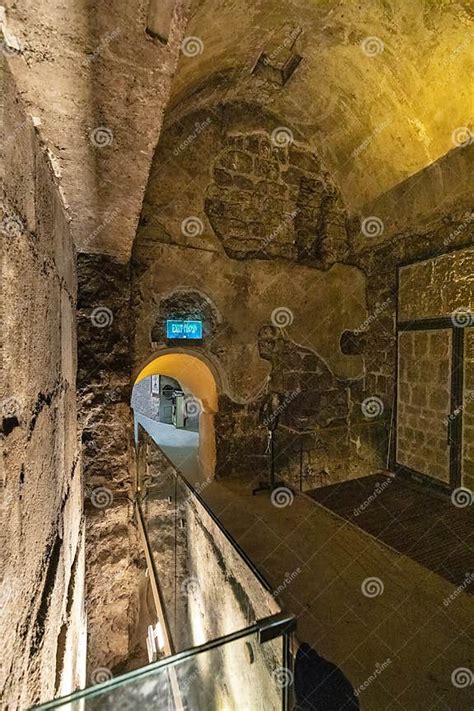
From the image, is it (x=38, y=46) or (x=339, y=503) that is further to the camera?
(x=339, y=503)

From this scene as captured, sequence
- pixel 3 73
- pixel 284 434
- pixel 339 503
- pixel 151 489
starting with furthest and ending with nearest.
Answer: pixel 284 434 < pixel 339 503 < pixel 151 489 < pixel 3 73

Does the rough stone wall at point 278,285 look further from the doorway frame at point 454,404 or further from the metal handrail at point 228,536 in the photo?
the metal handrail at point 228,536

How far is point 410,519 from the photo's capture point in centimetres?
→ 356

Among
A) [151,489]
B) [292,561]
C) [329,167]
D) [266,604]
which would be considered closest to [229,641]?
[266,604]

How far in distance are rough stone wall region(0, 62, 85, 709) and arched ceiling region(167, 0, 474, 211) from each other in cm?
274

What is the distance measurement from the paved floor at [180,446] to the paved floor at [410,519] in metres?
1.79

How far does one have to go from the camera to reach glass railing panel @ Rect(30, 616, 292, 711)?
3.32 ft

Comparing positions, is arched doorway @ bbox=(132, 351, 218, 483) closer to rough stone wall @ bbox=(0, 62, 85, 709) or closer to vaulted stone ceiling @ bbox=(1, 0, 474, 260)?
vaulted stone ceiling @ bbox=(1, 0, 474, 260)

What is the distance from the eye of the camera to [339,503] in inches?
155

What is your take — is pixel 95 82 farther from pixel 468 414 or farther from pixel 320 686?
pixel 468 414

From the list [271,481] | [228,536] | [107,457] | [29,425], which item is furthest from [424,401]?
[29,425]

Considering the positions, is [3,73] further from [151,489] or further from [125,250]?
[151,489]

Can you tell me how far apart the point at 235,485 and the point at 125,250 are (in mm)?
3050

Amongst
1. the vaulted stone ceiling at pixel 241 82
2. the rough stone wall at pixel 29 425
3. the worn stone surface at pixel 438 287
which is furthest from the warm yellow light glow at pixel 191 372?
the worn stone surface at pixel 438 287
